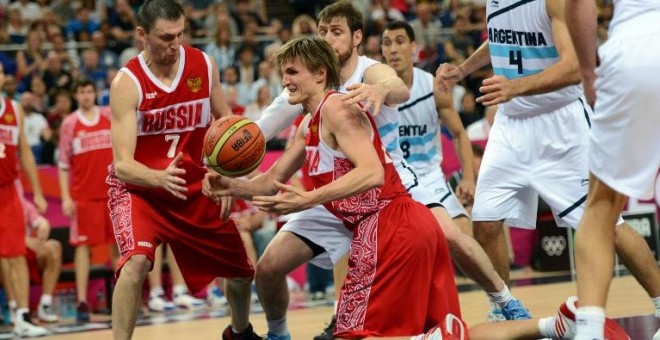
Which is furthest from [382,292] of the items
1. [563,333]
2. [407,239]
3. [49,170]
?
[49,170]

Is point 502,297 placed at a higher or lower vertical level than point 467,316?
higher

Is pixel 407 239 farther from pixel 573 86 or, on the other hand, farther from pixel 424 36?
pixel 424 36

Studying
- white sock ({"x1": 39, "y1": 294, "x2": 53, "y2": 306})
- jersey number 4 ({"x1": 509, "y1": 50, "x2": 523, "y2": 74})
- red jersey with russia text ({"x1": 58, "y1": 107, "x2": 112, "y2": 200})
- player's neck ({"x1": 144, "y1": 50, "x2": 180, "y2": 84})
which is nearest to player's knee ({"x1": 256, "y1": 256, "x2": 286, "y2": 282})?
player's neck ({"x1": 144, "y1": 50, "x2": 180, "y2": 84})

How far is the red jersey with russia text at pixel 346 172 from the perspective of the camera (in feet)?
18.0

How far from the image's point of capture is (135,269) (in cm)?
612

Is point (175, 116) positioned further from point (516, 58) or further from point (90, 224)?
point (90, 224)

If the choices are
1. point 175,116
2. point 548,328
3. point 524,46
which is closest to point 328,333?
point 175,116

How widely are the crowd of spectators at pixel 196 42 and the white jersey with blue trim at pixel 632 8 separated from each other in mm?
8167

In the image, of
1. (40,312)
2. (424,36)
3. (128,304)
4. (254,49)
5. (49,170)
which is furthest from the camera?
(424,36)

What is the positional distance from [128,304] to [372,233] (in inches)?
58.6

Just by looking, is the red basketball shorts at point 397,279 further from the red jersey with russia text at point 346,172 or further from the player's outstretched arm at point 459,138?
the player's outstretched arm at point 459,138

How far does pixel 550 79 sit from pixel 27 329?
5497 millimetres

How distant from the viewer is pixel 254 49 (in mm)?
15719

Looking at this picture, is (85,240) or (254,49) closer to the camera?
(85,240)
